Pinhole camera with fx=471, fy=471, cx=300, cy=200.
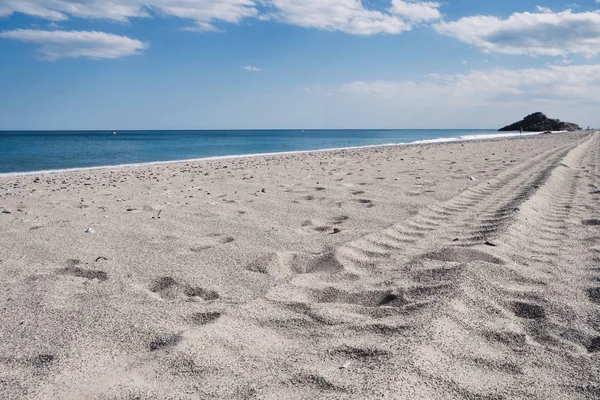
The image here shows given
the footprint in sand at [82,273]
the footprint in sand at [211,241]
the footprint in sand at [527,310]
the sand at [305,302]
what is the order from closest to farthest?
the sand at [305,302], the footprint in sand at [527,310], the footprint in sand at [82,273], the footprint in sand at [211,241]

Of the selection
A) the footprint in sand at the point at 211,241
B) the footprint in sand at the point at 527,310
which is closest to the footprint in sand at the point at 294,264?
the footprint in sand at the point at 211,241

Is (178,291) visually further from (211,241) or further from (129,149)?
(129,149)

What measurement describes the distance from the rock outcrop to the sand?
7558cm

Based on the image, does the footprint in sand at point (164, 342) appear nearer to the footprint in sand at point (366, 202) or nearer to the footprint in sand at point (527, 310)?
the footprint in sand at point (527, 310)

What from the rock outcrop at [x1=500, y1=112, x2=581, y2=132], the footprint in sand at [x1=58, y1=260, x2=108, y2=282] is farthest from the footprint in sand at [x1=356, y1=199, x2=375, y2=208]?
the rock outcrop at [x1=500, y1=112, x2=581, y2=132]

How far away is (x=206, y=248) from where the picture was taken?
3408 millimetres

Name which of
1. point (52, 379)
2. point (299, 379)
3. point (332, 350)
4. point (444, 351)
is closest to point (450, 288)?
point (444, 351)

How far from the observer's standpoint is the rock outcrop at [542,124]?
71.4 m

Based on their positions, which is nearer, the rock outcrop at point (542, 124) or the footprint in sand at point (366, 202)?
the footprint in sand at point (366, 202)

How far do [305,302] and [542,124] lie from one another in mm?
81843

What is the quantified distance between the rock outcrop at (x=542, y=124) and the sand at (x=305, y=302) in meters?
75.6

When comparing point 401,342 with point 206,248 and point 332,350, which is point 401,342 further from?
point 206,248

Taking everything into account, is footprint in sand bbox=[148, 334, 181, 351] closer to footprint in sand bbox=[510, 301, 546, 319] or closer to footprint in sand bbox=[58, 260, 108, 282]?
footprint in sand bbox=[58, 260, 108, 282]

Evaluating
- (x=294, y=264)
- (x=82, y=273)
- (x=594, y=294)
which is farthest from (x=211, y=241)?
(x=594, y=294)
